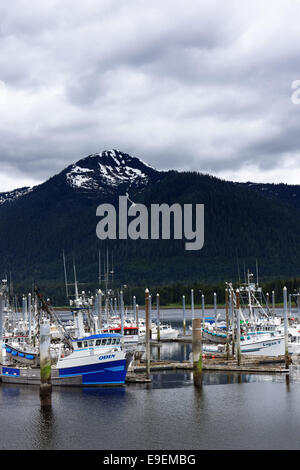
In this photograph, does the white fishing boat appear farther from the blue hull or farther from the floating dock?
the blue hull

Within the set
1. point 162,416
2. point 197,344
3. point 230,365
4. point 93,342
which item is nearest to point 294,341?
point 230,365

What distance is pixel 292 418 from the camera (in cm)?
5116

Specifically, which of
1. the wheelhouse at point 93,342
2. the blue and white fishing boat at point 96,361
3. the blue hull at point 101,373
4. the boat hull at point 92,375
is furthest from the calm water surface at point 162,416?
the wheelhouse at point 93,342

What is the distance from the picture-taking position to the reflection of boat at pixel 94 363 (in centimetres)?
6488

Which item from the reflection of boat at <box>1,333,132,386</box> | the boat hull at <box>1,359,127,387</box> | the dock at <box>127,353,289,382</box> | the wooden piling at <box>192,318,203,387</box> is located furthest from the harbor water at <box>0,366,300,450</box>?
the wooden piling at <box>192,318,203,387</box>

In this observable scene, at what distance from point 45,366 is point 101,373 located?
10.9m

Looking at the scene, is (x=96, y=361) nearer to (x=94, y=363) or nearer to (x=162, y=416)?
(x=94, y=363)

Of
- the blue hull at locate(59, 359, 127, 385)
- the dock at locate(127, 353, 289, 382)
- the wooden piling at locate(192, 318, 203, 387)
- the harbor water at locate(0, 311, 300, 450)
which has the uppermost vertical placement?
the wooden piling at locate(192, 318, 203, 387)

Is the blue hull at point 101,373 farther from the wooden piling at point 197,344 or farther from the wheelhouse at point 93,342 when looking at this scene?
the wooden piling at point 197,344

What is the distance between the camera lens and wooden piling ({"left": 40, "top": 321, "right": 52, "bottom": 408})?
183ft

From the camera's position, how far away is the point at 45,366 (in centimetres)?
5584
